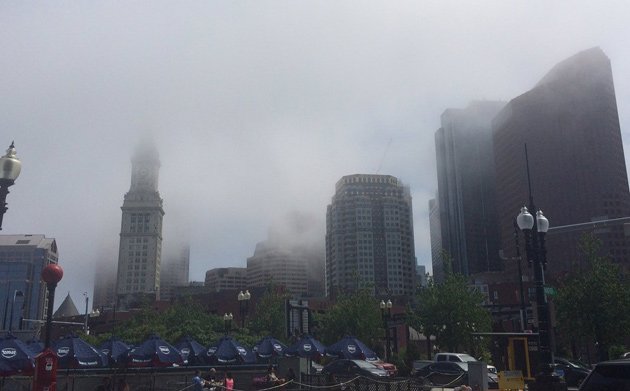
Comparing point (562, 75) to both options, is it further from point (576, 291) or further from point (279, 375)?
point (279, 375)

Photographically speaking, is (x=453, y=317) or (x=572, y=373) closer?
(x=572, y=373)

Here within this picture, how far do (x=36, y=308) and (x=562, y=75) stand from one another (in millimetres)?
179777

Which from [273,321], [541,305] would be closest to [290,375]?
[541,305]

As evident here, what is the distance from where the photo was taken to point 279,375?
84.7 ft

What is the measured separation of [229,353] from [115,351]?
6.25 metres

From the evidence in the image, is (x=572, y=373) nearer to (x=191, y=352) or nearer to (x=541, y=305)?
(x=541, y=305)

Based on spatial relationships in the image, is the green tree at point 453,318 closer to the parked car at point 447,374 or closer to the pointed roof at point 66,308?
the parked car at point 447,374

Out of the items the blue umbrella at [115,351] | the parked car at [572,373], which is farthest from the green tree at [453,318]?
the blue umbrella at [115,351]

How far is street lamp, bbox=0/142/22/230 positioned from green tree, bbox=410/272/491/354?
40.7 m

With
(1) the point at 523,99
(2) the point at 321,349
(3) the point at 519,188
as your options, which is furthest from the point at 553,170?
(2) the point at 321,349

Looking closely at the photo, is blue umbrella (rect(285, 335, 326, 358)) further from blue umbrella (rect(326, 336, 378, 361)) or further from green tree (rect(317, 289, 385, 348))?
green tree (rect(317, 289, 385, 348))

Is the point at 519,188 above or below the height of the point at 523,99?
below

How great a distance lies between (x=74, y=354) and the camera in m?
26.3

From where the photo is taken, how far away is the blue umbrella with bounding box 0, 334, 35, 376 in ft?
78.1
